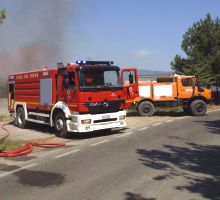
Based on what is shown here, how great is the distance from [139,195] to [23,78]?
36.3ft

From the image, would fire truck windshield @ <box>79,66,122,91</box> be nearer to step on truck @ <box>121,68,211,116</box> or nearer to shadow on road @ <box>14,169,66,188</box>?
shadow on road @ <box>14,169,66,188</box>

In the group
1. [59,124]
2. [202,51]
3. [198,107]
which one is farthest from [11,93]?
[202,51]

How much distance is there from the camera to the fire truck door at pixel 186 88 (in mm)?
21250

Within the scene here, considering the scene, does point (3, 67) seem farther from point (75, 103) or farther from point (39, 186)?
point (39, 186)

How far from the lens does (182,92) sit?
21.3 meters

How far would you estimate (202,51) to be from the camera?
34.9 m

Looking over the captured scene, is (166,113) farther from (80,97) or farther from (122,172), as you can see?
(122,172)

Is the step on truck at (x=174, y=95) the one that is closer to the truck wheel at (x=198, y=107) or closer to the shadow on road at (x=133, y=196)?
the truck wheel at (x=198, y=107)

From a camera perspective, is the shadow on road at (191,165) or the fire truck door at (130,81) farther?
the fire truck door at (130,81)

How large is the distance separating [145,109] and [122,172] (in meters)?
13.6

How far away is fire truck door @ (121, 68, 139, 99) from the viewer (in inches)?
611

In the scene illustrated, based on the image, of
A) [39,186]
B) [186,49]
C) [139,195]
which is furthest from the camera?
[186,49]

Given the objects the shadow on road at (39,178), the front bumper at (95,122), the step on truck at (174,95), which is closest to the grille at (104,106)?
the front bumper at (95,122)

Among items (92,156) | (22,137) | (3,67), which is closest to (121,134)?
(22,137)
